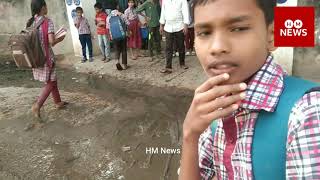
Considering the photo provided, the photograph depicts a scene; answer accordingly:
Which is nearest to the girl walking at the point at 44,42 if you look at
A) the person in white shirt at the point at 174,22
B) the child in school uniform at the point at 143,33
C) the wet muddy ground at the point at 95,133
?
the wet muddy ground at the point at 95,133

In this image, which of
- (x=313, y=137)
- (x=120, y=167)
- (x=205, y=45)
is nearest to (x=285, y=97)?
(x=313, y=137)

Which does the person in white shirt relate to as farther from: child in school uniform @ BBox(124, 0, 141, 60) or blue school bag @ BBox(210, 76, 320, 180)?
blue school bag @ BBox(210, 76, 320, 180)

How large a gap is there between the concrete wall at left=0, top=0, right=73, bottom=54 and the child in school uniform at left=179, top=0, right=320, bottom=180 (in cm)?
890

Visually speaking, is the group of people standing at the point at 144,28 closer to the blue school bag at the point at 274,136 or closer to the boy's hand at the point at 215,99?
the boy's hand at the point at 215,99

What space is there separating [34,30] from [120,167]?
242cm

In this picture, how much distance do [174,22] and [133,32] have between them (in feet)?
5.25

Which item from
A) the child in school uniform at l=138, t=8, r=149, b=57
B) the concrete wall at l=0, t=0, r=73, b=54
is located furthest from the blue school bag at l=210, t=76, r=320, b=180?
the concrete wall at l=0, t=0, r=73, b=54

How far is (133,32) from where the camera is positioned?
28.0 feet

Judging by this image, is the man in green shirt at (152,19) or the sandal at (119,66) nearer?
the sandal at (119,66)

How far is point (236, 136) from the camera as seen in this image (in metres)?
1.04

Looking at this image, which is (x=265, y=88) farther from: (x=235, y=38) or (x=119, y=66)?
(x=119, y=66)

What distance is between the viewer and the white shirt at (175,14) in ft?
23.3

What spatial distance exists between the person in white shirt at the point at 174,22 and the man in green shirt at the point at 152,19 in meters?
0.95

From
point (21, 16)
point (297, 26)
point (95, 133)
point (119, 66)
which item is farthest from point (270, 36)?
point (21, 16)
